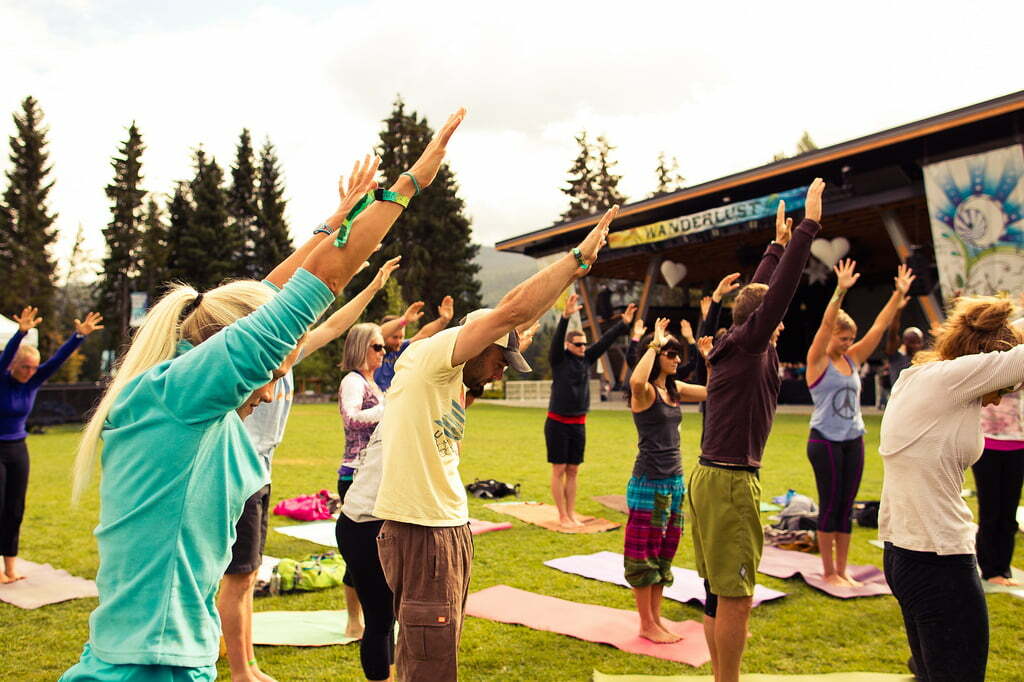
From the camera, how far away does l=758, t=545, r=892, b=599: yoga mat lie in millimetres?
6027

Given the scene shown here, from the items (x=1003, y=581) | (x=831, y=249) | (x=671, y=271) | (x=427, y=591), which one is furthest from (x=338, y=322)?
(x=671, y=271)

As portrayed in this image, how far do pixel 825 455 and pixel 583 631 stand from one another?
2555 mm

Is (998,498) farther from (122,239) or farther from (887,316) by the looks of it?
(122,239)

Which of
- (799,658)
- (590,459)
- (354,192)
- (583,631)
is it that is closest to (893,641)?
(799,658)

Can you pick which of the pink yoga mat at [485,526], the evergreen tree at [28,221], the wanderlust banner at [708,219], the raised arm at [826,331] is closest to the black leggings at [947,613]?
the raised arm at [826,331]

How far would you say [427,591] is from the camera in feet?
9.42

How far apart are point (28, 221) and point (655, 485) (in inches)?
2277

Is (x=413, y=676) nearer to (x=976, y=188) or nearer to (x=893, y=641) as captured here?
(x=893, y=641)

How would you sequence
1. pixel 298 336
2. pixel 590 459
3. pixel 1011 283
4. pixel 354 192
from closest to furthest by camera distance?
pixel 298 336, pixel 354 192, pixel 590 459, pixel 1011 283

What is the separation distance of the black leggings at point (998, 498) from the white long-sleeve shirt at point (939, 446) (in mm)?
3678

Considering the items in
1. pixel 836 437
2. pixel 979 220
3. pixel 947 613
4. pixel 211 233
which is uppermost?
pixel 211 233

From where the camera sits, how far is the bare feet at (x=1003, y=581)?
6.12 m

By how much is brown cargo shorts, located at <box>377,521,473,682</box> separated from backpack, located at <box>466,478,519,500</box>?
23.4 feet

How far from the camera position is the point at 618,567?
6742 millimetres
